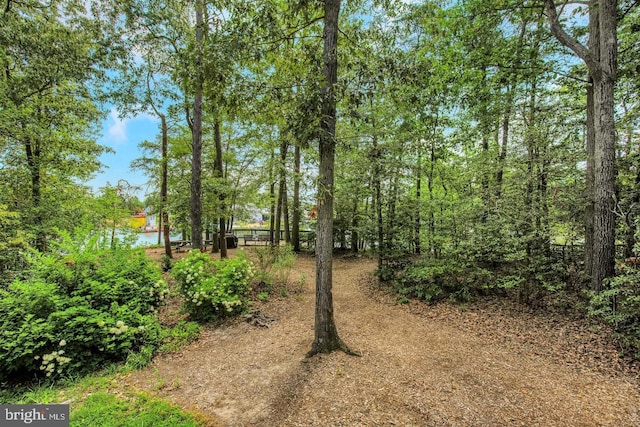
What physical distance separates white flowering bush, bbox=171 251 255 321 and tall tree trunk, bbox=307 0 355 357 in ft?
6.52

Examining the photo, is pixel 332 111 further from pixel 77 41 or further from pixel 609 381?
pixel 77 41

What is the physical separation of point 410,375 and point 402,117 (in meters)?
5.91

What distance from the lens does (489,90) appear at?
5496 millimetres

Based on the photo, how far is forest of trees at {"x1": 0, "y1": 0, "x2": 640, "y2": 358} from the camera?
339cm

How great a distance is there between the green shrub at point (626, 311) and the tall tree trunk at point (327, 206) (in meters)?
3.53

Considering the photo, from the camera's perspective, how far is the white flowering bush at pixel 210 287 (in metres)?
4.61

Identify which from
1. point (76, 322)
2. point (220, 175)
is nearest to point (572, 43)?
point (76, 322)

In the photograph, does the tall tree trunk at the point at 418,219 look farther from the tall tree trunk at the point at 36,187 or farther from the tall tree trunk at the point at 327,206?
the tall tree trunk at the point at 36,187

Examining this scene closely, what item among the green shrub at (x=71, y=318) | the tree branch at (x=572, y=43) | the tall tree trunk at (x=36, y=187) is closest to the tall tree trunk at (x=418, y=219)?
the tree branch at (x=572, y=43)

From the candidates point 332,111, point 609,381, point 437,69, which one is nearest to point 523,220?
point 609,381

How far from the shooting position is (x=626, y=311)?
3383 mm

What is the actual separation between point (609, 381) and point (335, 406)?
3.16 meters

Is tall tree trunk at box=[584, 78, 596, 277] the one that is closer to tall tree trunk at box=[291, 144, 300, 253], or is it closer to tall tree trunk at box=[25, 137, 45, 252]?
tall tree trunk at box=[291, 144, 300, 253]

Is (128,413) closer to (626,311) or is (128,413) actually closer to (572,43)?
(626,311)
